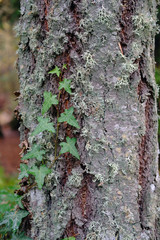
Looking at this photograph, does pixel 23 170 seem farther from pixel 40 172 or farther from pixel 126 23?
pixel 126 23

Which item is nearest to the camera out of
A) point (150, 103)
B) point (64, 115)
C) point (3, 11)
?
point (64, 115)

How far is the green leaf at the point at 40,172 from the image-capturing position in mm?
1396

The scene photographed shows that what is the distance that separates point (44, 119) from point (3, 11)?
2.63 metres

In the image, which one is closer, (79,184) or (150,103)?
(79,184)

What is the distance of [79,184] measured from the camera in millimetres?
1389

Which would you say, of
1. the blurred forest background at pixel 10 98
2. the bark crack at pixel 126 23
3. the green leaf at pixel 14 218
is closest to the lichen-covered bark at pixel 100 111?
the bark crack at pixel 126 23

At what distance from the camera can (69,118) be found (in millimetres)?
1336

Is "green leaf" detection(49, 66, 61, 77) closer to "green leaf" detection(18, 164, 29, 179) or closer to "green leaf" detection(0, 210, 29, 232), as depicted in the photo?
"green leaf" detection(18, 164, 29, 179)

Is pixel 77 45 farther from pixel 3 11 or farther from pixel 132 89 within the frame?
pixel 3 11

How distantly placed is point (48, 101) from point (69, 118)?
16 centimetres

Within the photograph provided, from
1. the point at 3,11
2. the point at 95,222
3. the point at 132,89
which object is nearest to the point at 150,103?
the point at 132,89

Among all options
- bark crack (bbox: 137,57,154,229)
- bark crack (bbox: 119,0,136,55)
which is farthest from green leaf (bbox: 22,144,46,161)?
bark crack (bbox: 119,0,136,55)

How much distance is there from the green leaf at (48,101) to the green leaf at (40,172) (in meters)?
0.35

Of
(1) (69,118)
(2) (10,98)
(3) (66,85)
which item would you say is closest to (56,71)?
(3) (66,85)
